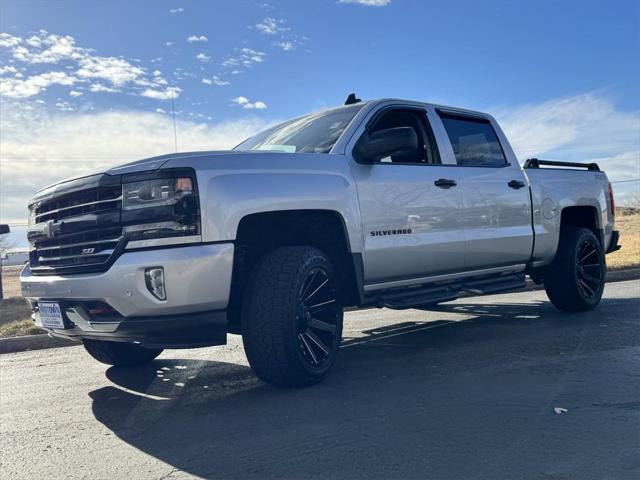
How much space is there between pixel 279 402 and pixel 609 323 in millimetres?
3934

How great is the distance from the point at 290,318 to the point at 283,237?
2.59 feet

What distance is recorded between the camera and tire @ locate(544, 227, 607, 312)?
6531 millimetres

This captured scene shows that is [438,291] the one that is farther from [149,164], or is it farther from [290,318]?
[149,164]

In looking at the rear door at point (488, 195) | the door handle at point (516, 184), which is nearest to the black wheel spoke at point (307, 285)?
the rear door at point (488, 195)

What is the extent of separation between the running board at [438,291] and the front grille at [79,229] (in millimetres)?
2035

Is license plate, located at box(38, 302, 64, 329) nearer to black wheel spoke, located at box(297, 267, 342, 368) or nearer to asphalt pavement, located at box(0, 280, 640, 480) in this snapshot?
asphalt pavement, located at box(0, 280, 640, 480)

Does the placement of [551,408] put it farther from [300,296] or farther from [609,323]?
[609,323]

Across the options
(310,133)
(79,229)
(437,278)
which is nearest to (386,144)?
(310,133)

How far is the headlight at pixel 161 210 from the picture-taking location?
3.46m

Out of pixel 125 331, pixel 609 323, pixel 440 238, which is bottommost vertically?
pixel 609 323

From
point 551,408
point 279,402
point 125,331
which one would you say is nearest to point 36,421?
point 125,331

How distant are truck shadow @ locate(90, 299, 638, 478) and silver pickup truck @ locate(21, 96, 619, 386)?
0.39 metres

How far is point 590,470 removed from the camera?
8.32 ft

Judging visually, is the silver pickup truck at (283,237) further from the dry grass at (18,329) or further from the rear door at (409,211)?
the dry grass at (18,329)
